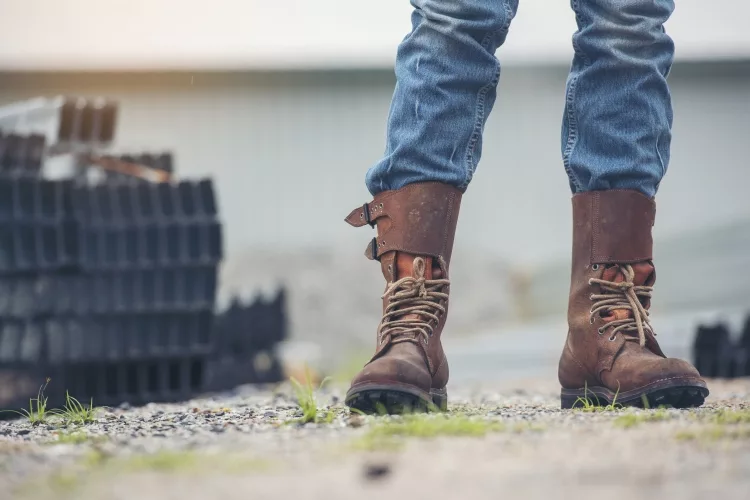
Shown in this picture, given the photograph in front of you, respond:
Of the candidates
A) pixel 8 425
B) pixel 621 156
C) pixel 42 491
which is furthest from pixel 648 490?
pixel 8 425

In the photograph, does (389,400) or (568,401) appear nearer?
(389,400)

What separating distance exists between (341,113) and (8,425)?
17.5ft

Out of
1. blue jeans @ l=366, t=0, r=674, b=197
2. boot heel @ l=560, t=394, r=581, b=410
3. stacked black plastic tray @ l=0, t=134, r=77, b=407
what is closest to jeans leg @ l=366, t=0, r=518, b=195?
blue jeans @ l=366, t=0, r=674, b=197

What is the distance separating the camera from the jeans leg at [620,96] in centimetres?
172

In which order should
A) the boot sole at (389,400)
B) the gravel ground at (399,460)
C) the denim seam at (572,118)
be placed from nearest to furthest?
the gravel ground at (399,460) < the boot sole at (389,400) < the denim seam at (572,118)

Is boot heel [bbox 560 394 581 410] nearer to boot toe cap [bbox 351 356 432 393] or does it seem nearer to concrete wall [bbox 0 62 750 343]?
boot toe cap [bbox 351 356 432 393]

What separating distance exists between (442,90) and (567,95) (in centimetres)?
29

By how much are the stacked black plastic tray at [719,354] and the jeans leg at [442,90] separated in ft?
7.97

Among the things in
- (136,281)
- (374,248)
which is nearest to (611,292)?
(374,248)

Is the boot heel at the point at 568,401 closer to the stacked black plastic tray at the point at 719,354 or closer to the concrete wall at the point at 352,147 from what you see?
the stacked black plastic tray at the point at 719,354

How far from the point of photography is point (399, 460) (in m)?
1.09

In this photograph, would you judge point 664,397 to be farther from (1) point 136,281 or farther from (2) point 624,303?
(1) point 136,281

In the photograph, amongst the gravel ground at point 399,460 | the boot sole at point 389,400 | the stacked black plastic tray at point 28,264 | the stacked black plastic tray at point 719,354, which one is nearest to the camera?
the gravel ground at point 399,460

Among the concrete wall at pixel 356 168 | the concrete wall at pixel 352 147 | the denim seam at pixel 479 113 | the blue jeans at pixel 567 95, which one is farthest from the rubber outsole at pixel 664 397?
the concrete wall at pixel 352 147
